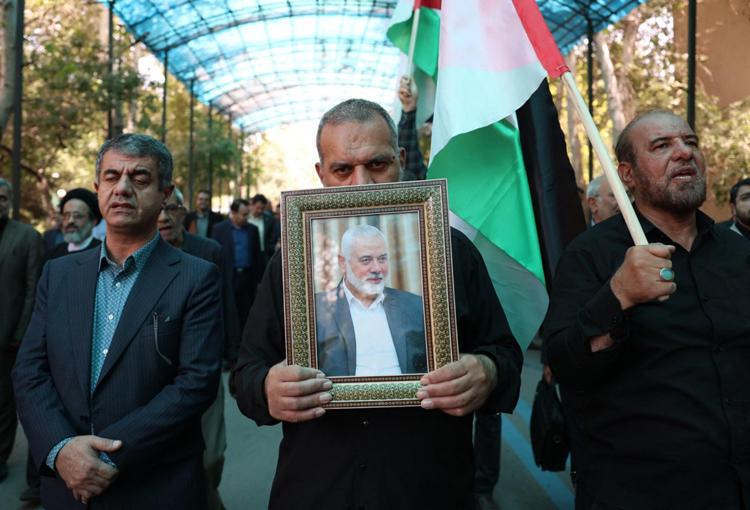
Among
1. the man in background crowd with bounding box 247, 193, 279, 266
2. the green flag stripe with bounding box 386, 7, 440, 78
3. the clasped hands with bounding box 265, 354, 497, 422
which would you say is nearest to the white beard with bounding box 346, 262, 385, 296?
the clasped hands with bounding box 265, 354, 497, 422

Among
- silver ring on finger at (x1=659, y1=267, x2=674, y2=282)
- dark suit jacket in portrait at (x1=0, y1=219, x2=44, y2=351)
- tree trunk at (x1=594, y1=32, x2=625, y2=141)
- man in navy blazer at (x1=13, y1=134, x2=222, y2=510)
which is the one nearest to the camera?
silver ring on finger at (x1=659, y1=267, x2=674, y2=282)

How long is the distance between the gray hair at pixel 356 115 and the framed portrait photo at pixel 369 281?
0.30 m

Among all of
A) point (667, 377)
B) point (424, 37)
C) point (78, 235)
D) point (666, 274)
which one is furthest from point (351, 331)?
point (78, 235)

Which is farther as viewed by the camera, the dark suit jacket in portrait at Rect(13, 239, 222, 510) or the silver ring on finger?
the dark suit jacket in portrait at Rect(13, 239, 222, 510)

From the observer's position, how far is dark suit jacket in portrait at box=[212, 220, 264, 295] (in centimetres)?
1189

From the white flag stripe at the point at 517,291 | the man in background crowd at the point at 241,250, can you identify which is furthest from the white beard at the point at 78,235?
the man in background crowd at the point at 241,250

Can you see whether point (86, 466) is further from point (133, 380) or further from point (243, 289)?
point (243, 289)

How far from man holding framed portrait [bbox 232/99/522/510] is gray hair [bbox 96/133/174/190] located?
Result: 88 cm

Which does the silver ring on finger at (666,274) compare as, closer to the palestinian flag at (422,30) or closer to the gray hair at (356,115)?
the gray hair at (356,115)

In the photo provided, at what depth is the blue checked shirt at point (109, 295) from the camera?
9.36 feet

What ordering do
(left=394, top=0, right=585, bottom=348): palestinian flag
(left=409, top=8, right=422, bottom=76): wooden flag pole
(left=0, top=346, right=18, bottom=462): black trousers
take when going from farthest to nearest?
(left=0, top=346, right=18, bottom=462): black trousers
(left=409, top=8, right=422, bottom=76): wooden flag pole
(left=394, top=0, right=585, bottom=348): palestinian flag

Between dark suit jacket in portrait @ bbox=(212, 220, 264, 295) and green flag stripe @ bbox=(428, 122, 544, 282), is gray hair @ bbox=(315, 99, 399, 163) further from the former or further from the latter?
dark suit jacket in portrait @ bbox=(212, 220, 264, 295)

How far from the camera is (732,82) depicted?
14836 mm

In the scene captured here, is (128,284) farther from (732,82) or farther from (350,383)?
(732,82)
